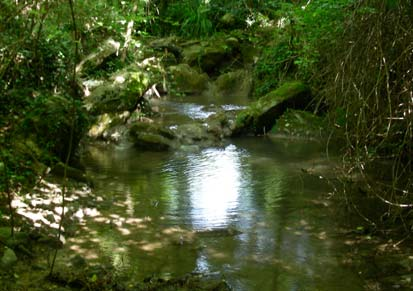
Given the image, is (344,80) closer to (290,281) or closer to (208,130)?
(290,281)

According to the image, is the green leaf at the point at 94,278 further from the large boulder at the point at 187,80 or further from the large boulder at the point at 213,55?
the large boulder at the point at 213,55

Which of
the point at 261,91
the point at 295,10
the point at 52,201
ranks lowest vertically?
the point at 52,201

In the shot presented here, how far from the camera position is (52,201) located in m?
5.80

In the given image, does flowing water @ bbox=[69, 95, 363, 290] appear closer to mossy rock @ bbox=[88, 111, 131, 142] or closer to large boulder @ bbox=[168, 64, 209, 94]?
mossy rock @ bbox=[88, 111, 131, 142]

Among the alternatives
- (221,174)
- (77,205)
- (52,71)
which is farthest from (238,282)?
(52,71)

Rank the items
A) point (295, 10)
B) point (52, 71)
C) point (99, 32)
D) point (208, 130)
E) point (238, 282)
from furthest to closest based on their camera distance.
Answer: point (99, 32) < point (208, 130) < point (52, 71) < point (295, 10) < point (238, 282)

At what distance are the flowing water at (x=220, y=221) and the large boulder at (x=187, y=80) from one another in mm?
6946

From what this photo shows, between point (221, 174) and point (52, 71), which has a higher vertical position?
point (52, 71)

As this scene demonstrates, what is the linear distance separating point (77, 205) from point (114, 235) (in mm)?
837

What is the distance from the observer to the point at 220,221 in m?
5.87

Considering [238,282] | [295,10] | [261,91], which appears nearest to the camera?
[238,282]

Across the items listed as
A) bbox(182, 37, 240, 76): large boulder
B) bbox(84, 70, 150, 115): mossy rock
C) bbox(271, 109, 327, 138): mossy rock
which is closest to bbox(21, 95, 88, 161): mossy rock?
bbox(84, 70, 150, 115): mossy rock

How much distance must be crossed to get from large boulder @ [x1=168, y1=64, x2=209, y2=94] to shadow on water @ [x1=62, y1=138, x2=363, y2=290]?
7022mm

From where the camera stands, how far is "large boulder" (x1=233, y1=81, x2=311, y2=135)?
10992 mm
